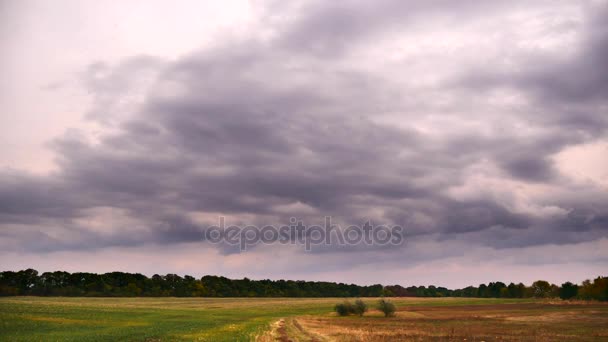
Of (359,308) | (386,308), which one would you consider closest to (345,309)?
(359,308)

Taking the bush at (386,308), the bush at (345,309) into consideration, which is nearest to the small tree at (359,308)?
the bush at (345,309)

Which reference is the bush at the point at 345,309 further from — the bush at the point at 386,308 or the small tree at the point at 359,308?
the bush at the point at 386,308

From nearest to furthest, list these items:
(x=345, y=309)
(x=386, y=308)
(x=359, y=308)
Answer: 1. (x=386, y=308)
2. (x=345, y=309)
3. (x=359, y=308)

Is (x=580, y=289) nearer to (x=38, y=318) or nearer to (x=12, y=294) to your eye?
(x=38, y=318)

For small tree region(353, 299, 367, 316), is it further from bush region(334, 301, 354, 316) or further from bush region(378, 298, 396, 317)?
bush region(378, 298, 396, 317)

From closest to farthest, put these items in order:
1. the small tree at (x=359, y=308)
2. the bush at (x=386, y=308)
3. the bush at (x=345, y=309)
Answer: the bush at (x=386, y=308) < the bush at (x=345, y=309) < the small tree at (x=359, y=308)

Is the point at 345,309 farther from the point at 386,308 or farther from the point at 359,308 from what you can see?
the point at 386,308

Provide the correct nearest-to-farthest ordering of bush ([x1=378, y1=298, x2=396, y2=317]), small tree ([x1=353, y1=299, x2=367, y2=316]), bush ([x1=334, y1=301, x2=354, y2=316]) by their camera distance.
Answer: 1. bush ([x1=378, y1=298, x2=396, y2=317])
2. bush ([x1=334, y1=301, x2=354, y2=316])
3. small tree ([x1=353, y1=299, x2=367, y2=316])

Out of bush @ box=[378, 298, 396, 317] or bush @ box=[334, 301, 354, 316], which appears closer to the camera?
bush @ box=[378, 298, 396, 317]

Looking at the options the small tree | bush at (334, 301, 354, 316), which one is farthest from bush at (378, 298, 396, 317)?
bush at (334, 301, 354, 316)

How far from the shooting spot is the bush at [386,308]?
108 m

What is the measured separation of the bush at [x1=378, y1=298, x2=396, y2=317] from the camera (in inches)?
4235

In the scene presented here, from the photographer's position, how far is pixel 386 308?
10800 centimetres

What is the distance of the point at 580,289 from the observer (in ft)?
655
